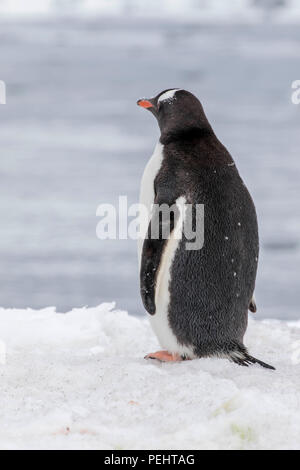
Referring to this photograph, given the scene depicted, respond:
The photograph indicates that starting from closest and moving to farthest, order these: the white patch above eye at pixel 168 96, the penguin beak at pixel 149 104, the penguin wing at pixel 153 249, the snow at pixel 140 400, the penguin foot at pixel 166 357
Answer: the snow at pixel 140 400 → the penguin wing at pixel 153 249 → the penguin foot at pixel 166 357 → the white patch above eye at pixel 168 96 → the penguin beak at pixel 149 104

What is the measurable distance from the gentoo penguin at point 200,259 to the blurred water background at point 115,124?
2766 mm

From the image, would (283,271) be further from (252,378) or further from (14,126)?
(14,126)

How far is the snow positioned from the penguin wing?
0.24 m

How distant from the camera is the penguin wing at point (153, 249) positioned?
10.00 ft

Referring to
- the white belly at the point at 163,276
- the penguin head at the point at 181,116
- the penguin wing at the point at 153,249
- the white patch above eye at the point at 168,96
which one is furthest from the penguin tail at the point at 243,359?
the white patch above eye at the point at 168,96

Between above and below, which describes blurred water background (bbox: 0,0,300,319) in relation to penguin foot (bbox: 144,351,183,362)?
above

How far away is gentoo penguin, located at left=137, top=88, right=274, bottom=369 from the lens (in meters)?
3.06

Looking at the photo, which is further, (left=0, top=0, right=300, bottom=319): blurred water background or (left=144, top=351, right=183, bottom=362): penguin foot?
(left=0, top=0, right=300, bottom=319): blurred water background

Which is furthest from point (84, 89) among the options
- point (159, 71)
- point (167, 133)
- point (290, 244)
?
point (167, 133)

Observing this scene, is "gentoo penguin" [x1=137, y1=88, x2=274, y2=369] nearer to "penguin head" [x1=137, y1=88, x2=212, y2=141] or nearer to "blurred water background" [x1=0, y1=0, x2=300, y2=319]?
"penguin head" [x1=137, y1=88, x2=212, y2=141]

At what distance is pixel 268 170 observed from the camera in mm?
10781

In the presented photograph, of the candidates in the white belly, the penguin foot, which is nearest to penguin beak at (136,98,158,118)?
the white belly

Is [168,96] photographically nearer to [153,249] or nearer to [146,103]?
[146,103]

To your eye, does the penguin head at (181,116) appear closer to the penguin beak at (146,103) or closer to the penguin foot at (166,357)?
the penguin beak at (146,103)
